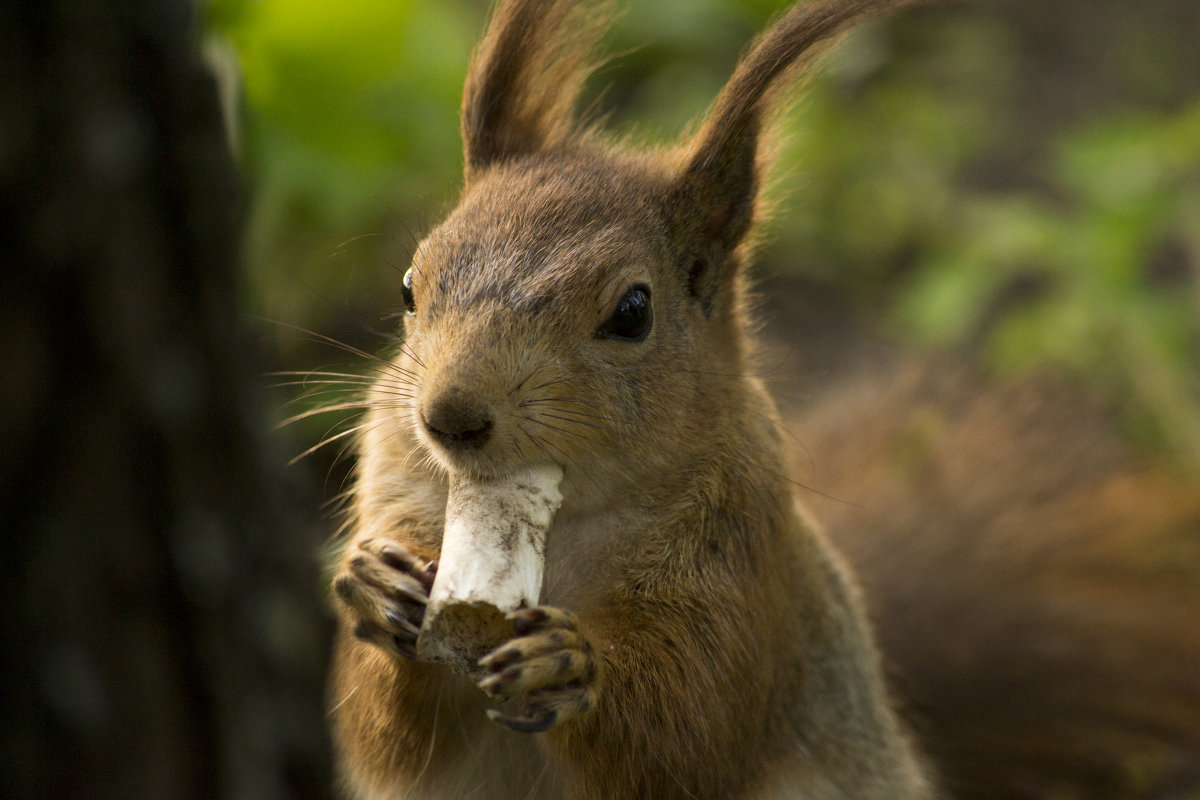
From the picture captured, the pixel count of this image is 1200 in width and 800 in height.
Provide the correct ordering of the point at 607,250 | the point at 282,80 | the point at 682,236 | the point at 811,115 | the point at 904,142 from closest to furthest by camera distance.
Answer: the point at 607,250
the point at 682,236
the point at 282,80
the point at 811,115
the point at 904,142

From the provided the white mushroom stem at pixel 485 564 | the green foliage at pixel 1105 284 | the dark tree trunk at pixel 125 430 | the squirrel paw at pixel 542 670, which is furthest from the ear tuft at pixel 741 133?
the green foliage at pixel 1105 284

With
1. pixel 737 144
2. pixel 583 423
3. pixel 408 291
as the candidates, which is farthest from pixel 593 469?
pixel 737 144

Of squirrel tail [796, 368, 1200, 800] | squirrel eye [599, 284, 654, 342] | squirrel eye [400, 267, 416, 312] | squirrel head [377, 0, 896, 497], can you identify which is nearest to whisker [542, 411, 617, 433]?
squirrel head [377, 0, 896, 497]

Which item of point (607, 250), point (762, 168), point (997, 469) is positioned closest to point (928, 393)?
point (997, 469)

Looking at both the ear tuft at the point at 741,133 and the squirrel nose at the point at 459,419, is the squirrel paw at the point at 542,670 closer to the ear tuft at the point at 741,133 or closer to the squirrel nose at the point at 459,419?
the squirrel nose at the point at 459,419

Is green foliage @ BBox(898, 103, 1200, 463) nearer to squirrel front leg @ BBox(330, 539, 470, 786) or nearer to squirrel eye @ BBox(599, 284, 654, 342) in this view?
squirrel eye @ BBox(599, 284, 654, 342)

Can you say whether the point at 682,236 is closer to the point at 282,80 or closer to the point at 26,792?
the point at 26,792
